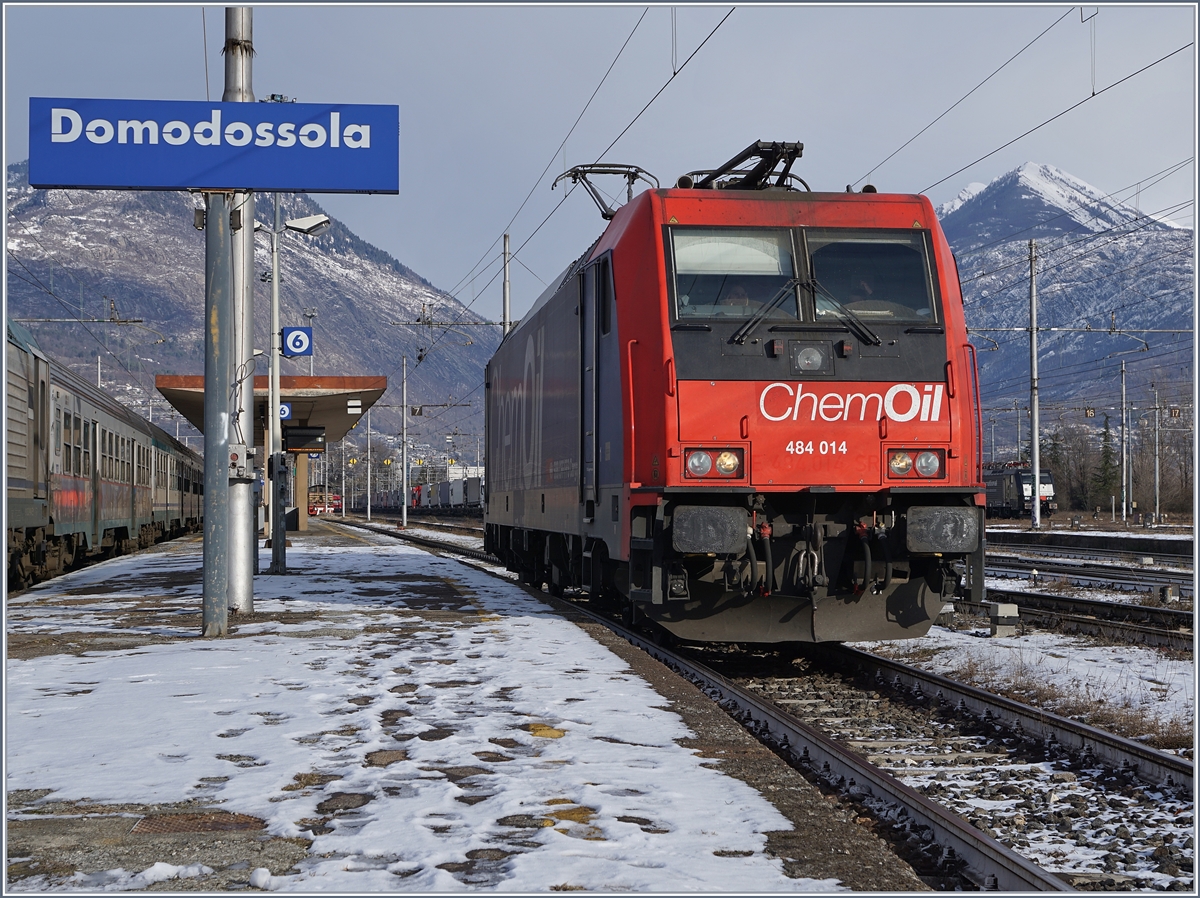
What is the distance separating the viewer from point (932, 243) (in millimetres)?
9320

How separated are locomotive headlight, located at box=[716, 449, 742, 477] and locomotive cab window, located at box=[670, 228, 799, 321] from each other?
43.8 inches

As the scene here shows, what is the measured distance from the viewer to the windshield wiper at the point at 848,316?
8.83 meters

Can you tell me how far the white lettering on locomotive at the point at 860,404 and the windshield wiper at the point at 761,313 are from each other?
0.43 metres

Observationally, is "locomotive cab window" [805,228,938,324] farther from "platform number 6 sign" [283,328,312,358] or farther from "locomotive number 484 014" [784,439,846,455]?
"platform number 6 sign" [283,328,312,358]

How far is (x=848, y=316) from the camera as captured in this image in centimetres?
891

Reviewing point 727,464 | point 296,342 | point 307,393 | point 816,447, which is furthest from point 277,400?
point 816,447

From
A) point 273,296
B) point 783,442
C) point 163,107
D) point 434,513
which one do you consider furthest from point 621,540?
point 434,513

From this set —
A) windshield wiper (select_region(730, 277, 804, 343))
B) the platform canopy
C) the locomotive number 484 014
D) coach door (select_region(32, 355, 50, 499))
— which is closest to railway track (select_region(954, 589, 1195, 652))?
the locomotive number 484 014

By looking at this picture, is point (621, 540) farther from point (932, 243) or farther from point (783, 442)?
point (932, 243)

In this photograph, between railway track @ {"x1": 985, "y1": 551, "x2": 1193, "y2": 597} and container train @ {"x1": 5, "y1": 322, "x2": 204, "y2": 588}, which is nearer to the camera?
container train @ {"x1": 5, "y1": 322, "x2": 204, "y2": 588}

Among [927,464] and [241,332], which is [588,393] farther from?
[241,332]

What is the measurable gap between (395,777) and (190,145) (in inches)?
286

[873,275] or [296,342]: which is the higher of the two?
[296,342]

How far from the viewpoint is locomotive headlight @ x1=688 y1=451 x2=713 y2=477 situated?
27.9ft
